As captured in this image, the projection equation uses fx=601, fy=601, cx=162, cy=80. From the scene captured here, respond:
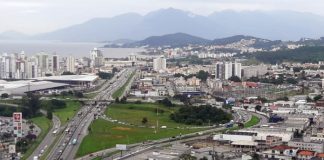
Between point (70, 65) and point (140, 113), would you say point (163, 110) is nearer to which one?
point (140, 113)

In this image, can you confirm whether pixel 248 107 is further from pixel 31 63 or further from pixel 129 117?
pixel 31 63

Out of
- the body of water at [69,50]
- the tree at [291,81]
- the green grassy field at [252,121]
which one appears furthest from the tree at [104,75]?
the body of water at [69,50]

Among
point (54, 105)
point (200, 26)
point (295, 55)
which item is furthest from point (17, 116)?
point (200, 26)

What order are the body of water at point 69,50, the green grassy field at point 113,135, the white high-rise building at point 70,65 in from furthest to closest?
1. the body of water at point 69,50
2. the white high-rise building at point 70,65
3. the green grassy field at point 113,135

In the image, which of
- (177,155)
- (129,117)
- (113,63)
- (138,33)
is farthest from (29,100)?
(138,33)

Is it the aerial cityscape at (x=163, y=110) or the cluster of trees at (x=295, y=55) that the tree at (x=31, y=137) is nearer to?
the aerial cityscape at (x=163, y=110)

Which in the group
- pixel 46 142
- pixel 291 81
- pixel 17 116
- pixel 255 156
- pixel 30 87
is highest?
pixel 291 81

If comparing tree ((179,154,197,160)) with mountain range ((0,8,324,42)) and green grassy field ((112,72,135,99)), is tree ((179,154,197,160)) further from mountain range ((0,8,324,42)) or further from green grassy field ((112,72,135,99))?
mountain range ((0,8,324,42))
